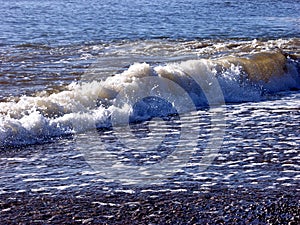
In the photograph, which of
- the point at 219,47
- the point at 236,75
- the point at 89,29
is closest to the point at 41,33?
the point at 89,29

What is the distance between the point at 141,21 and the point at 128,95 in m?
17.2

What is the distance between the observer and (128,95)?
9.48 meters

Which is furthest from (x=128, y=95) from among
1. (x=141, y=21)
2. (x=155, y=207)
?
(x=141, y=21)

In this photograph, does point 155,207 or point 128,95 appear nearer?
point 155,207

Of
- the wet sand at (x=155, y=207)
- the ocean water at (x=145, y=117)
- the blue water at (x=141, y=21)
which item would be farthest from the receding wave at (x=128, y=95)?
the blue water at (x=141, y=21)

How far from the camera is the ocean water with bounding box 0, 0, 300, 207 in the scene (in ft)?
19.8

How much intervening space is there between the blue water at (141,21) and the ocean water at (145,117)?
190 centimetres

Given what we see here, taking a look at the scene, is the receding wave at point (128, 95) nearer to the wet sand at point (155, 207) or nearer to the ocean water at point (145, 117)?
the ocean water at point (145, 117)

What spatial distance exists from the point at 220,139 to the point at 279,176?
5.03ft

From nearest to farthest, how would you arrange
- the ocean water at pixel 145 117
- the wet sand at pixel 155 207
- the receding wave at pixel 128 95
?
1. the wet sand at pixel 155 207
2. the ocean water at pixel 145 117
3. the receding wave at pixel 128 95

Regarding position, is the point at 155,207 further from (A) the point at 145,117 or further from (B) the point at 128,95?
(B) the point at 128,95

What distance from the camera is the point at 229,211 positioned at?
202 inches

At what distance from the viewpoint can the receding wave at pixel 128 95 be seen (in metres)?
7.64

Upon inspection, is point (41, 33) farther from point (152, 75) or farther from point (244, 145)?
point (244, 145)
